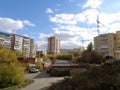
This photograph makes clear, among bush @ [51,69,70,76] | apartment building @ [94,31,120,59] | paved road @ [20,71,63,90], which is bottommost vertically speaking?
paved road @ [20,71,63,90]

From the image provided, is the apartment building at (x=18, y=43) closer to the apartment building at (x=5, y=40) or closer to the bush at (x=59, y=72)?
the apartment building at (x=5, y=40)

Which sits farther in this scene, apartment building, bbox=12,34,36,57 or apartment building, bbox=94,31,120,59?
apartment building, bbox=12,34,36,57

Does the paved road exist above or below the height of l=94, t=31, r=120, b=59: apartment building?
below

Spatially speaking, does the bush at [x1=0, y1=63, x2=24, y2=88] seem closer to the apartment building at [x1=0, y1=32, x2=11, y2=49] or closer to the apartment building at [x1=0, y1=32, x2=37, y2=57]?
the apartment building at [x1=0, y1=32, x2=11, y2=49]

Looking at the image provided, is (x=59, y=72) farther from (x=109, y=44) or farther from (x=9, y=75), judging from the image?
(x=109, y=44)

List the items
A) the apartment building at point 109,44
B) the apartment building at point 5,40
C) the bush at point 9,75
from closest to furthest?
the bush at point 9,75
the apartment building at point 109,44
the apartment building at point 5,40

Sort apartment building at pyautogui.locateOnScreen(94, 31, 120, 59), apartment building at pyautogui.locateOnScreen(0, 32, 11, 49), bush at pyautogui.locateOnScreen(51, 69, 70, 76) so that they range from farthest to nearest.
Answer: apartment building at pyautogui.locateOnScreen(0, 32, 11, 49), apartment building at pyautogui.locateOnScreen(94, 31, 120, 59), bush at pyautogui.locateOnScreen(51, 69, 70, 76)

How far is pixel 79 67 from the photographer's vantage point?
48000 mm

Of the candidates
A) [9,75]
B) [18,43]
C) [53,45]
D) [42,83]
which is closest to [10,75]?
[9,75]

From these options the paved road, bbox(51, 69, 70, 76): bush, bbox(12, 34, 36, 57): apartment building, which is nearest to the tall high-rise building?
bbox(12, 34, 36, 57): apartment building

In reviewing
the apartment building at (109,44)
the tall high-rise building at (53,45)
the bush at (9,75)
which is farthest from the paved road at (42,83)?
the tall high-rise building at (53,45)

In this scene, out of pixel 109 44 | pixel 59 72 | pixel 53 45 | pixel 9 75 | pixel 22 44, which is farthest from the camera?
pixel 53 45

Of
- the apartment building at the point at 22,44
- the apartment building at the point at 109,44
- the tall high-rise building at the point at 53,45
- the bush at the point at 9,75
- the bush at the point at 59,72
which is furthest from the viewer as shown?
the tall high-rise building at the point at 53,45

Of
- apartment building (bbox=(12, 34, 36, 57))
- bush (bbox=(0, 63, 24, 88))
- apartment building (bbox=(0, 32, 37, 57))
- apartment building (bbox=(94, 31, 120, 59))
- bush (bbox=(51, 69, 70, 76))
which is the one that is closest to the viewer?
bush (bbox=(0, 63, 24, 88))
